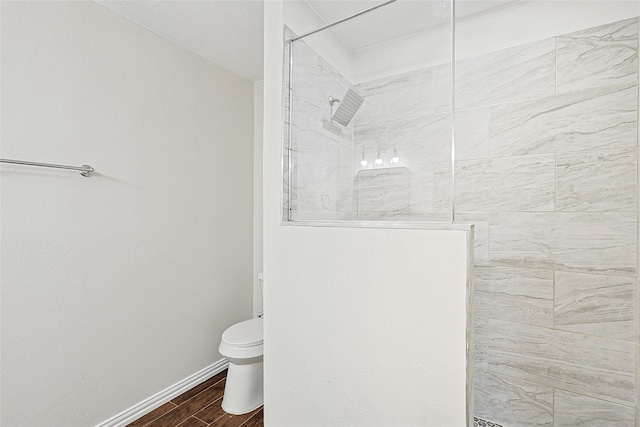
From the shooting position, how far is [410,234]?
3.68 ft

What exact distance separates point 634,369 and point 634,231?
0.61 metres

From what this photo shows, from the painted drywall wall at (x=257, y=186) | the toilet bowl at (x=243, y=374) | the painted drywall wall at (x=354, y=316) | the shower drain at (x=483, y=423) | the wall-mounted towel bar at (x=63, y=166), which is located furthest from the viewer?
the painted drywall wall at (x=257, y=186)

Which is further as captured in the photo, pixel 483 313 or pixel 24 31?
pixel 483 313

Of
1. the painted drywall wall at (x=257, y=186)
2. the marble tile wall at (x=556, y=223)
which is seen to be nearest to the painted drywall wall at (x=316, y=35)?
the marble tile wall at (x=556, y=223)

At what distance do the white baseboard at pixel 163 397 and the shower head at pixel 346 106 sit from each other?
6.16ft

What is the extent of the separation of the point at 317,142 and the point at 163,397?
177cm

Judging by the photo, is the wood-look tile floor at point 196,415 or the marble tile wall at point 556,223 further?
the wood-look tile floor at point 196,415

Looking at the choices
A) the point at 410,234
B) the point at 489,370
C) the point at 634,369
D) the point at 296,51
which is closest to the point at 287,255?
the point at 410,234

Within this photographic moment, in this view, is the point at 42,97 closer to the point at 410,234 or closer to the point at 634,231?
the point at 410,234

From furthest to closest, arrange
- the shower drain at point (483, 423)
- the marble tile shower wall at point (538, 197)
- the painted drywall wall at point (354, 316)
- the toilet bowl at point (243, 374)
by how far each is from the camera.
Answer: the toilet bowl at point (243, 374) → the shower drain at point (483, 423) → the marble tile shower wall at point (538, 197) → the painted drywall wall at point (354, 316)

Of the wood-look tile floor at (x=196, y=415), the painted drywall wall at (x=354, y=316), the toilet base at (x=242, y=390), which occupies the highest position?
the painted drywall wall at (x=354, y=316)

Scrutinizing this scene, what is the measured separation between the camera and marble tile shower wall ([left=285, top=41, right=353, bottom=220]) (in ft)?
4.96

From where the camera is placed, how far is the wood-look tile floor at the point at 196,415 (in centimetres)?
180

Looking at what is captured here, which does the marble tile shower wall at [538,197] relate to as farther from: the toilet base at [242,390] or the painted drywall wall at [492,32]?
the toilet base at [242,390]
